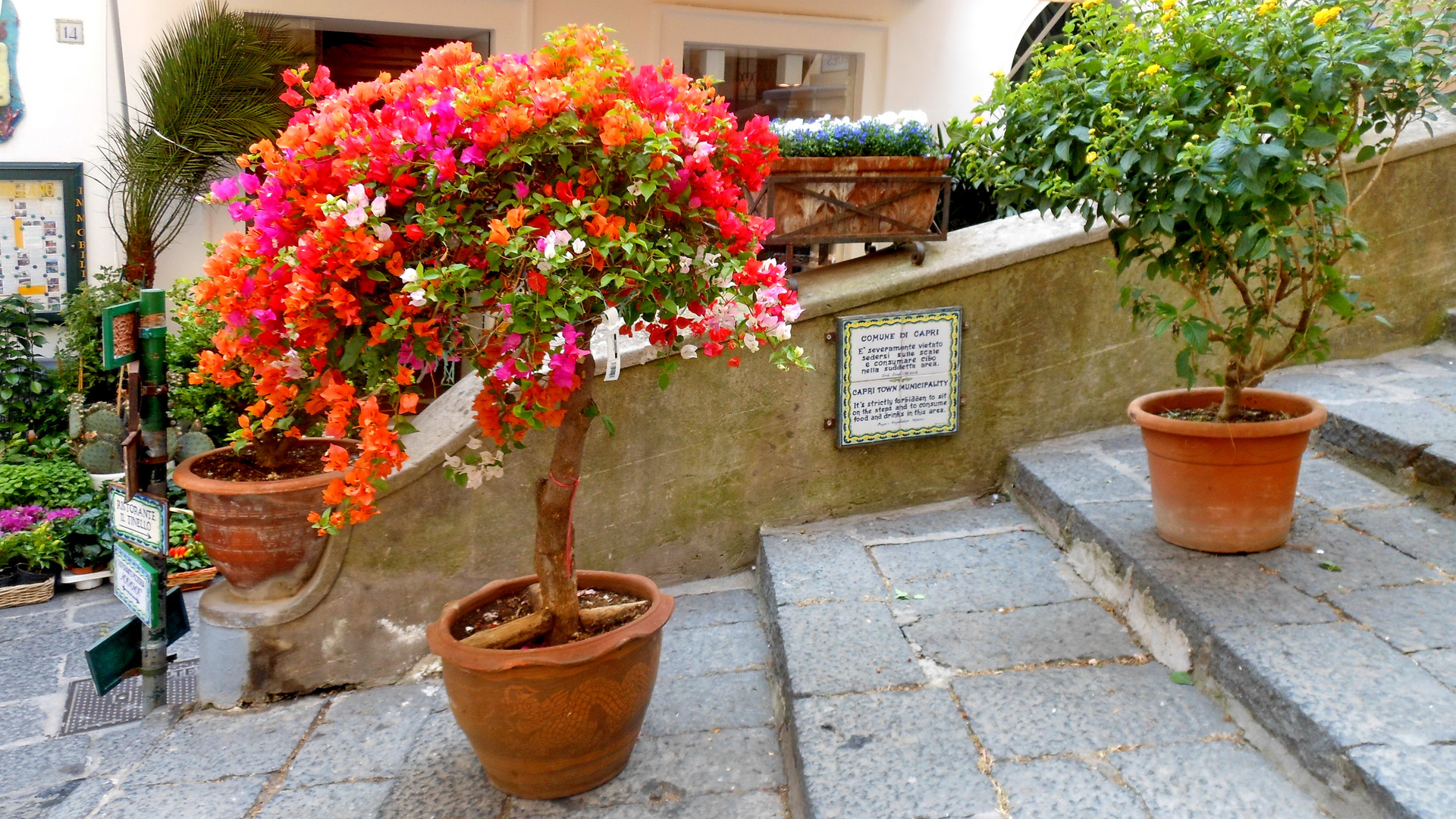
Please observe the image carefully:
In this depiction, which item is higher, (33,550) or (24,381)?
(24,381)

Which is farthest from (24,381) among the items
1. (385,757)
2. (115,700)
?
(385,757)

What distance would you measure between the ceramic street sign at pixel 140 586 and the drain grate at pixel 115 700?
1.14ft

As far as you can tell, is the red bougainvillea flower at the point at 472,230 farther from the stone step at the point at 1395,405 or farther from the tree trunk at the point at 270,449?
the stone step at the point at 1395,405

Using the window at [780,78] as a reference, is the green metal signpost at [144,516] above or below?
below

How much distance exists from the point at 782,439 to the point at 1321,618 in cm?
193

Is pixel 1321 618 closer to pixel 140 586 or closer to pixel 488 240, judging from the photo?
Result: pixel 488 240

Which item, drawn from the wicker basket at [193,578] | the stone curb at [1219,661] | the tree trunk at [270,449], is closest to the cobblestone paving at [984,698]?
the stone curb at [1219,661]

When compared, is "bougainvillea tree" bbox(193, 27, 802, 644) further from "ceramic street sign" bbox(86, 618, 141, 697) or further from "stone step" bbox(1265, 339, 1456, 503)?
"stone step" bbox(1265, 339, 1456, 503)

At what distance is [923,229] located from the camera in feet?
13.9

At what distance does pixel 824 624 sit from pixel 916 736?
67 centimetres

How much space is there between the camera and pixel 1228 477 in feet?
10.5

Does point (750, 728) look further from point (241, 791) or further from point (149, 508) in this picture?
point (149, 508)

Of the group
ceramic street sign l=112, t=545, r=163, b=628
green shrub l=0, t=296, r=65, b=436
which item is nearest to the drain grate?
ceramic street sign l=112, t=545, r=163, b=628

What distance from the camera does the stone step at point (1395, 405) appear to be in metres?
3.64
